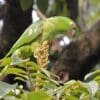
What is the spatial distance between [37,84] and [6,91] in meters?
0.09

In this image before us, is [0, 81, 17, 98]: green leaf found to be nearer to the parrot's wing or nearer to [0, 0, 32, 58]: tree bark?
the parrot's wing

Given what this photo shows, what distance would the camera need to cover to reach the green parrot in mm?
844

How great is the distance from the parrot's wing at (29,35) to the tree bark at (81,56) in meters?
0.93

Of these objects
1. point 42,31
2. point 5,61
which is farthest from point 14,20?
point 5,61

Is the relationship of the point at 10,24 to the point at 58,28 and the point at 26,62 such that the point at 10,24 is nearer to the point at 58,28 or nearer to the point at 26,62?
the point at 58,28

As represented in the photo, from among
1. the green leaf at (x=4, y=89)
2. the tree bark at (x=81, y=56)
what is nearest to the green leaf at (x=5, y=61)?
the green leaf at (x=4, y=89)

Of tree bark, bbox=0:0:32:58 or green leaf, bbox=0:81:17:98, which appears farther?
tree bark, bbox=0:0:32:58

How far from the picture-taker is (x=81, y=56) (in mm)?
1877

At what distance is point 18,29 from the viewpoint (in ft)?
5.57

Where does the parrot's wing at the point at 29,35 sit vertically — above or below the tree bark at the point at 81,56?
above

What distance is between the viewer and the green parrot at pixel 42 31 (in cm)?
84

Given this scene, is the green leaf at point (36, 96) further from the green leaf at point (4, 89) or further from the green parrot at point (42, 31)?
the green parrot at point (42, 31)

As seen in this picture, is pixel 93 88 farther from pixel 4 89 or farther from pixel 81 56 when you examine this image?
pixel 81 56

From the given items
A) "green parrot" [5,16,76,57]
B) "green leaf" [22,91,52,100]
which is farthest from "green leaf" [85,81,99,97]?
"green parrot" [5,16,76,57]
